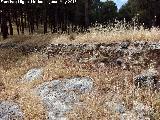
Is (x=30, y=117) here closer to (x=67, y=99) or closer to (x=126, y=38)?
(x=67, y=99)

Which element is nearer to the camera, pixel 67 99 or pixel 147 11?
pixel 67 99

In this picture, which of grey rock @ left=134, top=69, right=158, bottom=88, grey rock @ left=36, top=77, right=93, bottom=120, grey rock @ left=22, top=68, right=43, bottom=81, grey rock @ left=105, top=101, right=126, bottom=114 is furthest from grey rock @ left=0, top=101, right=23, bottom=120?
grey rock @ left=134, top=69, right=158, bottom=88

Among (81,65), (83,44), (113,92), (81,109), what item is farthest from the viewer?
(83,44)

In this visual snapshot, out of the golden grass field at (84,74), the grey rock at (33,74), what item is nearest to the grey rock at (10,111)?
the golden grass field at (84,74)

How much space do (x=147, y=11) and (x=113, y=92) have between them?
1817 inches

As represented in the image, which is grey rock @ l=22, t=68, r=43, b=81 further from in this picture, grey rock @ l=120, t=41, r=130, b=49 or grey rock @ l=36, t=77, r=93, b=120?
grey rock @ l=120, t=41, r=130, b=49

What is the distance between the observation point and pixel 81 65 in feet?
54.1

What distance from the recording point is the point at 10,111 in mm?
12758

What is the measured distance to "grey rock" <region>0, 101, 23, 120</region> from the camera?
476 inches

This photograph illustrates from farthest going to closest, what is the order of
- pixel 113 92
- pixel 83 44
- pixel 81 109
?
1. pixel 83 44
2. pixel 113 92
3. pixel 81 109

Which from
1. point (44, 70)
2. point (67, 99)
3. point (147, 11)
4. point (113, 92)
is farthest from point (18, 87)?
point (147, 11)

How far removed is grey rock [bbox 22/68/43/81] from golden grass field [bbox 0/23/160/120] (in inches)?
14.1

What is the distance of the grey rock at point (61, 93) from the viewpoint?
1201 cm

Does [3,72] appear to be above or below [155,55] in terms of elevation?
below
